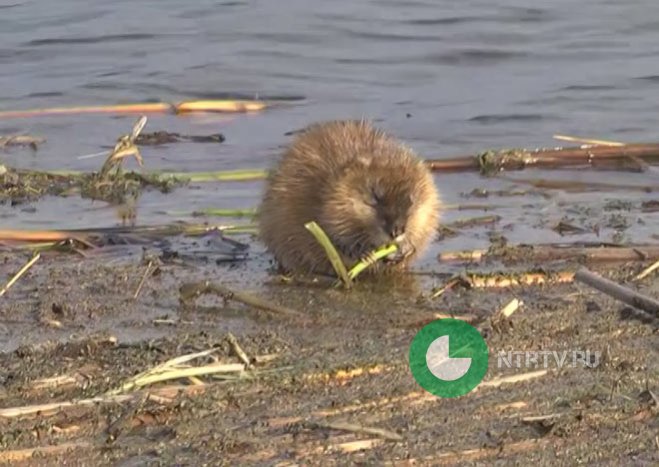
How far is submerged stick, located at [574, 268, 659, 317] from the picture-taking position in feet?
17.3

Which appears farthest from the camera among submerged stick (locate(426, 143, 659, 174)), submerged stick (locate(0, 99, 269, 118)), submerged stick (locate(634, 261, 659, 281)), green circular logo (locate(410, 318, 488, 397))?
submerged stick (locate(0, 99, 269, 118))

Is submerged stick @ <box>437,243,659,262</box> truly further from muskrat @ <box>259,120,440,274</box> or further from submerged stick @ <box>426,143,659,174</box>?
submerged stick @ <box>426,143,659,174</box>

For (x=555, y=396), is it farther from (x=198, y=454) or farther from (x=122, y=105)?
(x=122, y=105)

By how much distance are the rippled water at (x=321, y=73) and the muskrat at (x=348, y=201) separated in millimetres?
1163

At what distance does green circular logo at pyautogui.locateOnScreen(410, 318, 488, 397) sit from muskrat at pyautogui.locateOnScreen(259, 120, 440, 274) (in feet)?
3.76

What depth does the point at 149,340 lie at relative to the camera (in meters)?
5.30

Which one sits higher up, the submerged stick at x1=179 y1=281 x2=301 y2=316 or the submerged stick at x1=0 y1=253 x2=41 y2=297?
the submerged stick at x1=179 y1=281 x2=301 y2=316

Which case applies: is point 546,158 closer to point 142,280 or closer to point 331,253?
point 331,253

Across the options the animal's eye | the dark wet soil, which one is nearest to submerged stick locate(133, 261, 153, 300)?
the dark wet soil

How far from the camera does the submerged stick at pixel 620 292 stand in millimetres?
5281

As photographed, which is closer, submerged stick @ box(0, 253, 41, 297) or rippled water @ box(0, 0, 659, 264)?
submerged stick @ box(0, 253, 41, 297)

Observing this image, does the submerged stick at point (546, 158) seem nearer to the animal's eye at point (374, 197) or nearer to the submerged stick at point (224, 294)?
→ the animal's eye at point (374, 197)

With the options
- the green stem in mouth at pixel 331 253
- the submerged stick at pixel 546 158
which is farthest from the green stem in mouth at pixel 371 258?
the submerged stick at pixel 546 158

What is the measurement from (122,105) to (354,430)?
694 centimetres
